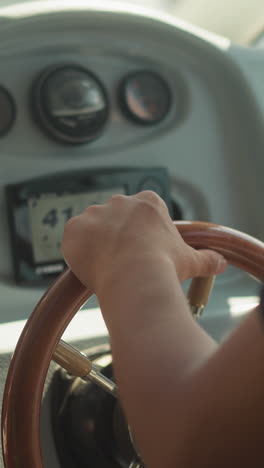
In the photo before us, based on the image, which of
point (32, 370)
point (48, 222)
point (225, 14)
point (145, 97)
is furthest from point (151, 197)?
point (225, 14)

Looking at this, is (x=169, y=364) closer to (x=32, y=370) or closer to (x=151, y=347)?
(x=151, y=347)

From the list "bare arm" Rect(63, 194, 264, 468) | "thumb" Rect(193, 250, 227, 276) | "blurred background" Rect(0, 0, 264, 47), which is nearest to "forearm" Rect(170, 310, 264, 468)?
"bare arm" Rect(63, 194, 264, 468)

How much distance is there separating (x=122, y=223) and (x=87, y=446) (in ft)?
1.43

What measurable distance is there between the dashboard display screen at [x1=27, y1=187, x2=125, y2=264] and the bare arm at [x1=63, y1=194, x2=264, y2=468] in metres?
0.56

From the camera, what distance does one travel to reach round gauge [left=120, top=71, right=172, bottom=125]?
108cm

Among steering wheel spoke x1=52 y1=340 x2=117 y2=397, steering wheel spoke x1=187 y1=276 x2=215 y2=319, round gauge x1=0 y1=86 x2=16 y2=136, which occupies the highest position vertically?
round gauge x1=0 y1=86 x2=16 y2=136

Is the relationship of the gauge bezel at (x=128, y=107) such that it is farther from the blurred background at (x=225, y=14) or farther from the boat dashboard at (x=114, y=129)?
the blurred background at (x=225, y=14)

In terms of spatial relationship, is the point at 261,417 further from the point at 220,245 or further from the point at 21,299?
the point at 21,299

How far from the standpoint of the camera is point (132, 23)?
3.47 feet

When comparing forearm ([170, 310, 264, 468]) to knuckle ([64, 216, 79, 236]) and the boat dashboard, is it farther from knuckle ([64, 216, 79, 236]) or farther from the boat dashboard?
the boat dashboard

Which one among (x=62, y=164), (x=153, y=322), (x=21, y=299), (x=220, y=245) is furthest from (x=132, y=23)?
(x=153, y=322)

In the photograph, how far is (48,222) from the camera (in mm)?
1002

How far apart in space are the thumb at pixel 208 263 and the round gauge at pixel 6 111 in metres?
0.57

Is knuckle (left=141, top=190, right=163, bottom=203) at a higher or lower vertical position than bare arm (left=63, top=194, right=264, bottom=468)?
higher
